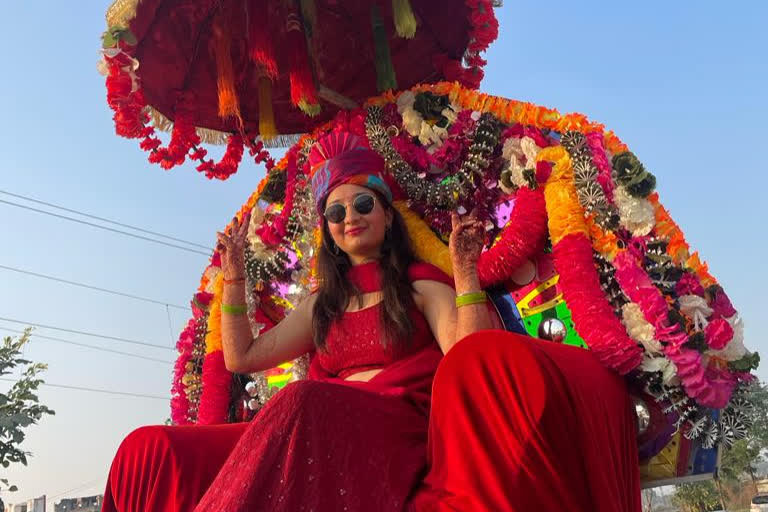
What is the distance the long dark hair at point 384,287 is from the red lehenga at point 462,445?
50cm

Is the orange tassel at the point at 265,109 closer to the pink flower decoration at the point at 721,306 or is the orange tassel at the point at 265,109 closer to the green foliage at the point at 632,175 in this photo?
the green foliage at the point at 632,175

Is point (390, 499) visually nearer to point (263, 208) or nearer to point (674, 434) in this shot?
point (674, 434)

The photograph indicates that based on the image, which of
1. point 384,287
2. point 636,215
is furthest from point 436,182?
point 636,215

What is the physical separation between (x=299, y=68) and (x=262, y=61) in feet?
0.68

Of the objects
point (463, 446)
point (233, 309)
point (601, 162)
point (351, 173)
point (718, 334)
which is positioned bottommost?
point (463, 446)

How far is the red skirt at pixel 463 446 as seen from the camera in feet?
4.76

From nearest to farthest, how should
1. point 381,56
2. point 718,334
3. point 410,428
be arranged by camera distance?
point 410,428
point 718,334
point 381,56

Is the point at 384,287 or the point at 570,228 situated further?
the point at 384,287

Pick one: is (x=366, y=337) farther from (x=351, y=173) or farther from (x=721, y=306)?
(x=721, y=306)

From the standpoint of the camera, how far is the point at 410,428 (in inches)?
74.7

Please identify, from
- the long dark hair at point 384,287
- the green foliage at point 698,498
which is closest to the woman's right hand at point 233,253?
the long dark hair at point 384,287

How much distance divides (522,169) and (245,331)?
1319 mm

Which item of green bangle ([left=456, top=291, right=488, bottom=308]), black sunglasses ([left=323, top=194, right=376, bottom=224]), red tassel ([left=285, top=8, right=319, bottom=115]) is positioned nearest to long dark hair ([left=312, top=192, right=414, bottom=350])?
black sunglasses ([left=323, top=194, right=376, bottom=224])

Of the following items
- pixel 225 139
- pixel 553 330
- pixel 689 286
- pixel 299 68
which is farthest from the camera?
pixel 225 139
